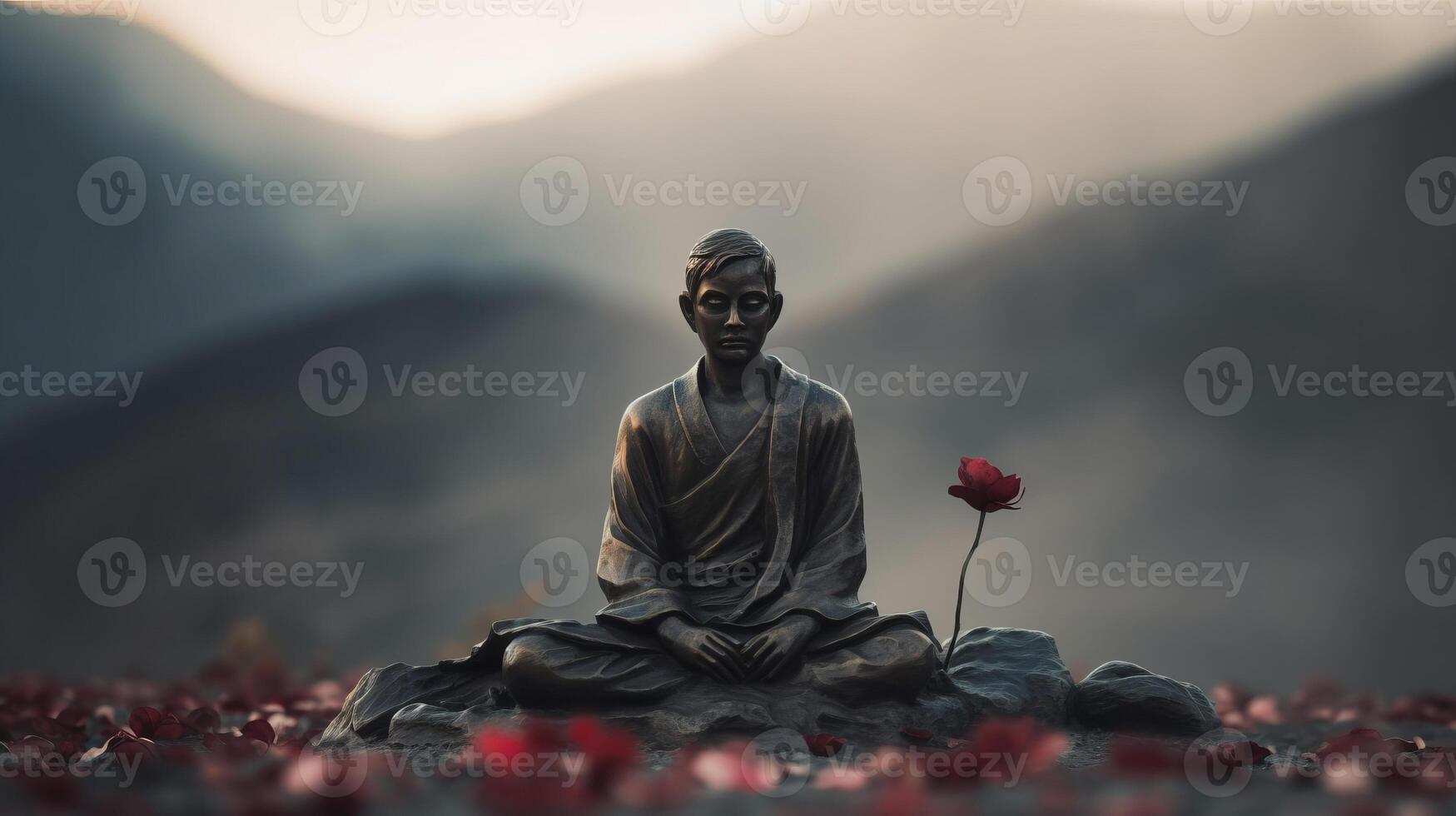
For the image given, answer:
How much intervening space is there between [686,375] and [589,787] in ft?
9.69

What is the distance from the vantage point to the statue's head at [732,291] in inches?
228

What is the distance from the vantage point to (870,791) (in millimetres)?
3719

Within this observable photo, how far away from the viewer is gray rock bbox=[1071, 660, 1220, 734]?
18.7 ft

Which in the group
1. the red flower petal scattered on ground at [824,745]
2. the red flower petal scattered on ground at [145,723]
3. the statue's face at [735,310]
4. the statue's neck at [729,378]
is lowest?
the red flower petal scattered on ground at [145,723]

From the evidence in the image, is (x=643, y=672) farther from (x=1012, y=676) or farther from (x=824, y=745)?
(x=1012, y=676)

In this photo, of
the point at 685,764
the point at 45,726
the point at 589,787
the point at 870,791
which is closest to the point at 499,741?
the point at 589,787

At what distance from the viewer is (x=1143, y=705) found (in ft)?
18.8

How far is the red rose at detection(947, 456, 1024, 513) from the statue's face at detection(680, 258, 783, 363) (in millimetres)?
1158

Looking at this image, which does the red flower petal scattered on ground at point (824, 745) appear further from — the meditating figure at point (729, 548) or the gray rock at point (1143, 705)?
the gray rock at point (1143, 705)
